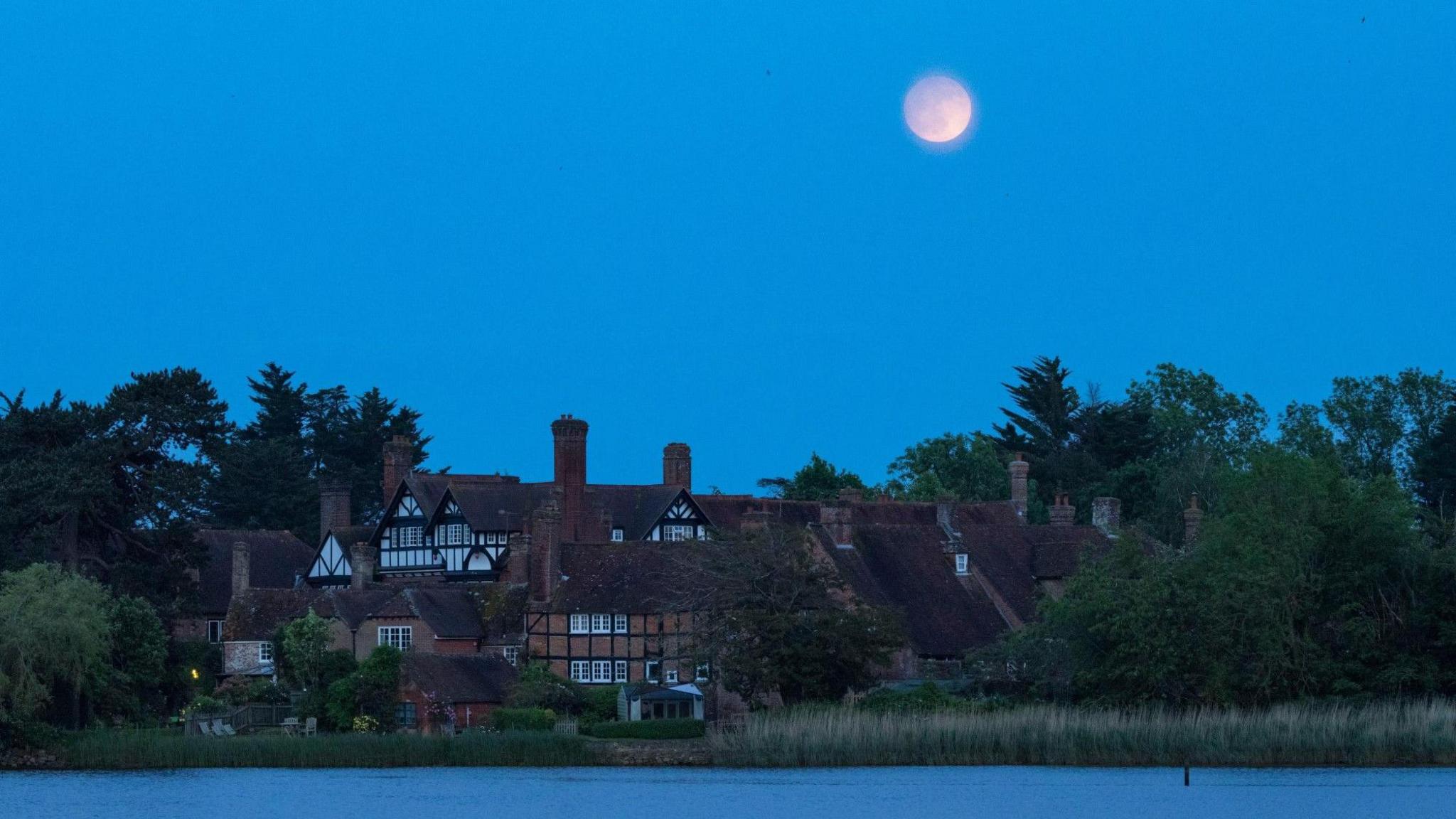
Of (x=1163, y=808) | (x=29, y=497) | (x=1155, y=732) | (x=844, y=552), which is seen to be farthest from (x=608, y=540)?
(x=1163, y=808)

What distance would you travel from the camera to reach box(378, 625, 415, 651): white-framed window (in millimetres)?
69750

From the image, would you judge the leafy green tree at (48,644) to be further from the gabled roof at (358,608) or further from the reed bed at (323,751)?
the gabled roof at (358,608)

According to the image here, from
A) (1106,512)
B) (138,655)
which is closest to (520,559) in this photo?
(138,655)

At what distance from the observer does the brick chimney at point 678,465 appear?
85.5 metres

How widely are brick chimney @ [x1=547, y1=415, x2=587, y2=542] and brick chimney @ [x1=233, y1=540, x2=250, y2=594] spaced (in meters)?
11.0

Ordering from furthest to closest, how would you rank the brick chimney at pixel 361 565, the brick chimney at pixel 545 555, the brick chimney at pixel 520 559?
the brick chimney at pixel 361 565 → the brick chimney at pixel 520 559 → the brick chimney at pixel 545 555

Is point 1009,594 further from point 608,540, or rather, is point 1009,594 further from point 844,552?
Result: point 608,540

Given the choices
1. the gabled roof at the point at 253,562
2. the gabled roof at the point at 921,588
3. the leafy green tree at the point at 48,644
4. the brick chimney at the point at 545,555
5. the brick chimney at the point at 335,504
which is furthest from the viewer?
the brick chimney at the point at 335,504

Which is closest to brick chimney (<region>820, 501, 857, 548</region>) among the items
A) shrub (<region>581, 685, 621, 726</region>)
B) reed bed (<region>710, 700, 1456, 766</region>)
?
shrub (<region>581, 685, 621, 726</region>)

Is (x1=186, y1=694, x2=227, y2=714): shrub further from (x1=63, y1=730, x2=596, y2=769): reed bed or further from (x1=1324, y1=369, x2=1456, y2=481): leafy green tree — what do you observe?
(x1=1324, y1=369, x2=1456, y2=481): leafy green tree

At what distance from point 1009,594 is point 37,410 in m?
32.0

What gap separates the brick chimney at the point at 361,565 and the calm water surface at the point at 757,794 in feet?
63.1

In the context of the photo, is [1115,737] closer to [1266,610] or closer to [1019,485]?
[1266,610]

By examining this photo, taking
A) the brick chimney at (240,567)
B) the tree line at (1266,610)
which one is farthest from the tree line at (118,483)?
the tree line at (1266,610)
